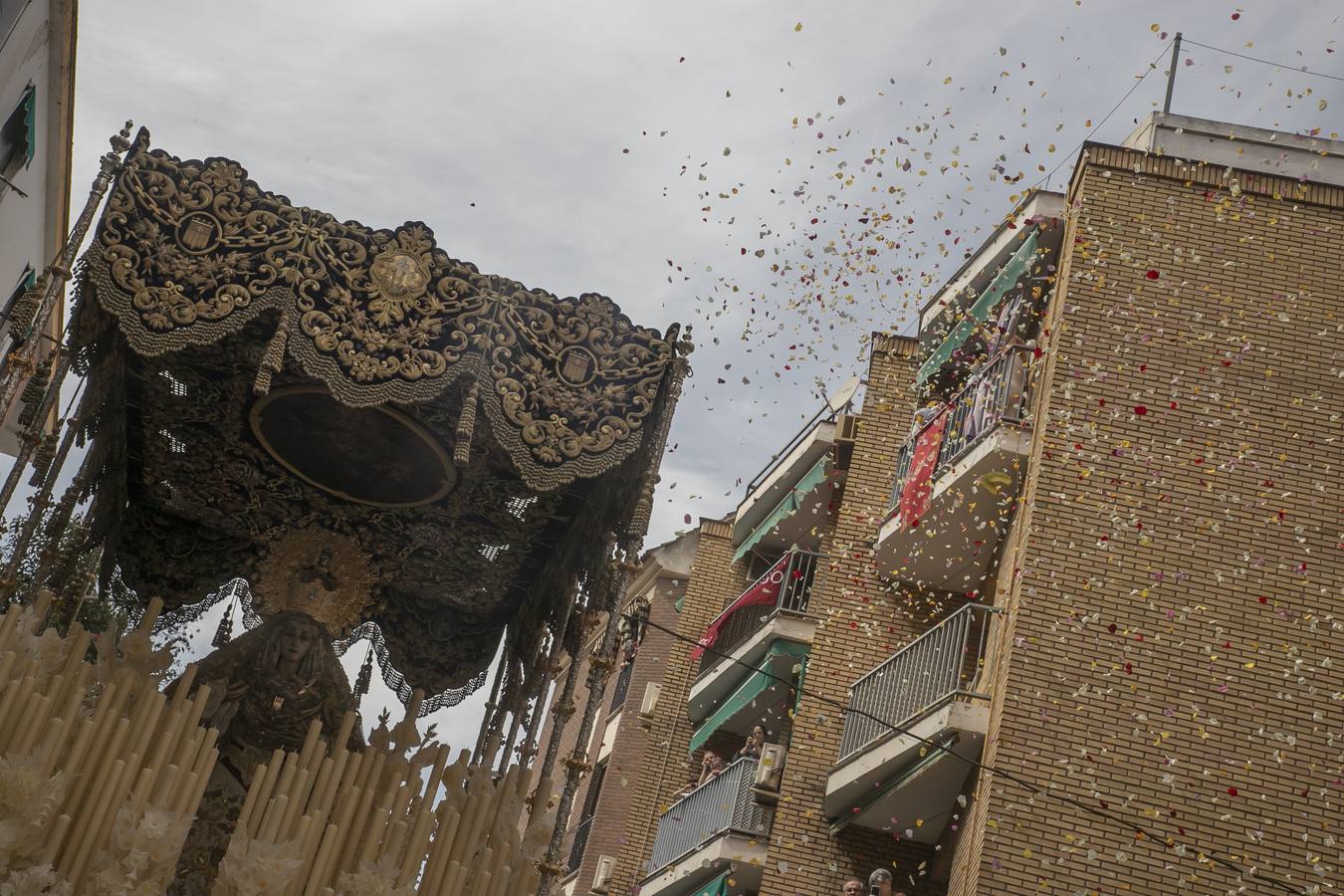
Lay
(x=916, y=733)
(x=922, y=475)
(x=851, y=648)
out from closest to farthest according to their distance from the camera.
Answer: (x=916, y=733) → (x=922, y=475) → (x=851, y=648)

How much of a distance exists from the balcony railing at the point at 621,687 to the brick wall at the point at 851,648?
312 inches

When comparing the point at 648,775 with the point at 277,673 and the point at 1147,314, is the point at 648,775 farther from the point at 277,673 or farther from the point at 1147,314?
the point at 277,673

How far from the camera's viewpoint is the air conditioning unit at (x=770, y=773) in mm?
16969

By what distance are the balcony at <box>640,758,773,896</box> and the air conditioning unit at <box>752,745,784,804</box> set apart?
36cm

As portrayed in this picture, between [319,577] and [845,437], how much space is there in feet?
37.6

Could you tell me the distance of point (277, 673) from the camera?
24.1ft

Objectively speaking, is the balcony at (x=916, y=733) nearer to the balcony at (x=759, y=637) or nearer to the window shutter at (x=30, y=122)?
the balcony at (x=759, y=637)

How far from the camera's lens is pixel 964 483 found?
14.3 meters

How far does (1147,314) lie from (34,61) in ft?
34.7

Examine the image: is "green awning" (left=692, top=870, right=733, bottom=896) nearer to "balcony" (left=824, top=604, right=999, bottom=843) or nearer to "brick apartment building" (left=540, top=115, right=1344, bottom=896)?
"brick apartment building" (left=540, top=115, right=1344, bottom=896)

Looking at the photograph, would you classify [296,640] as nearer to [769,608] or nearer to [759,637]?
[759,637]

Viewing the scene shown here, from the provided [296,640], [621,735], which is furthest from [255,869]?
[621,735]

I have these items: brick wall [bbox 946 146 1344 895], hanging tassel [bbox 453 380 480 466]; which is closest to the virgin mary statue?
hanging tassel [bbox 453 380 480 466]

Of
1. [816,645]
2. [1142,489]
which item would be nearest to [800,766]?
[816,645]
